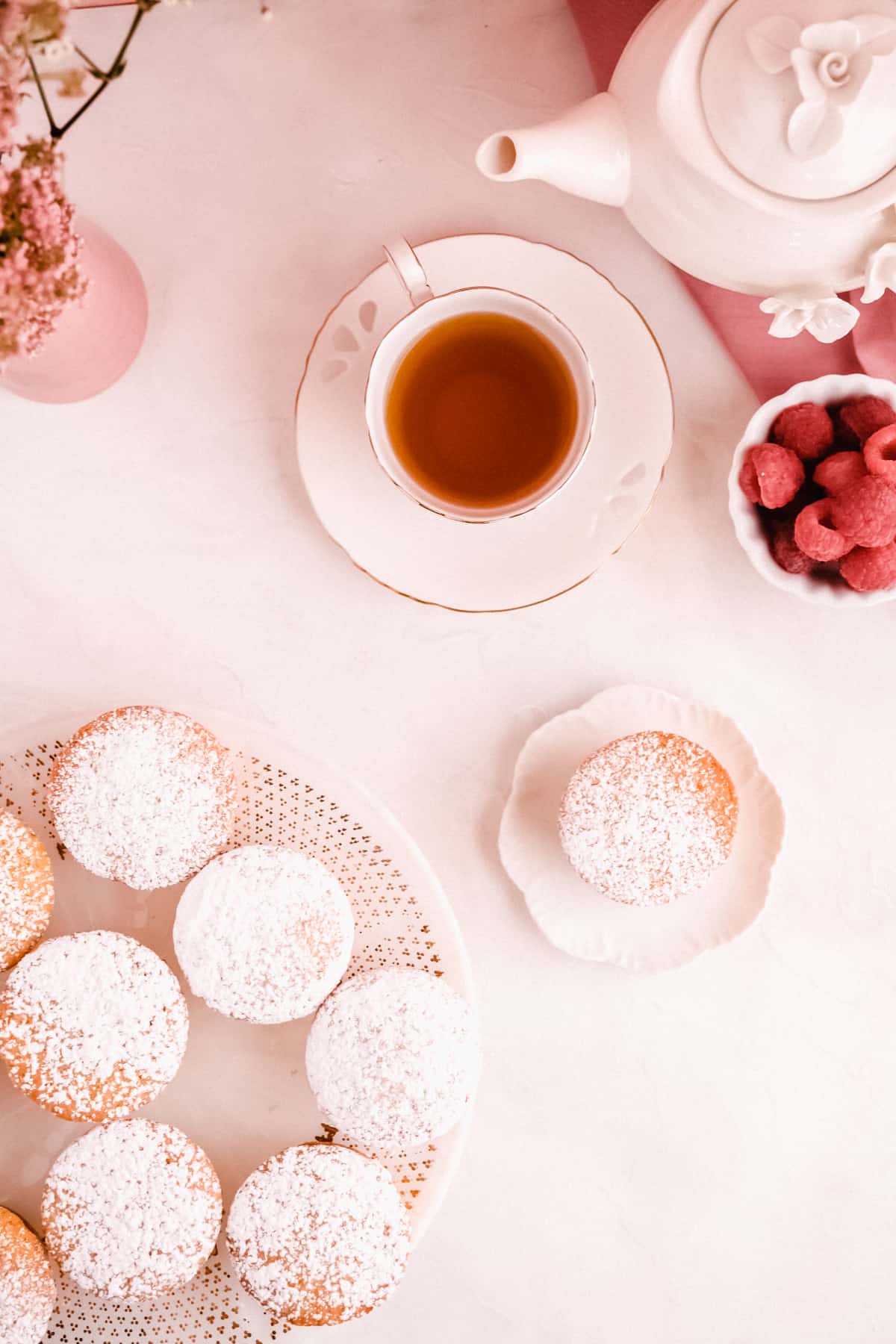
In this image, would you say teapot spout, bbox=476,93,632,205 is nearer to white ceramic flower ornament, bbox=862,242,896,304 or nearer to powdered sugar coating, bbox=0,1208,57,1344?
white ceramic flower ornament, bbox=862,242,896,304

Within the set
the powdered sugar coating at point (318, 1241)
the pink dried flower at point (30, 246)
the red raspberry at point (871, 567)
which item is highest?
the pink dried flower at point (30, 246)

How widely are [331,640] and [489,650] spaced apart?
0.18 m

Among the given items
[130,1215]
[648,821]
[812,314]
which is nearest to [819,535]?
[812,314]

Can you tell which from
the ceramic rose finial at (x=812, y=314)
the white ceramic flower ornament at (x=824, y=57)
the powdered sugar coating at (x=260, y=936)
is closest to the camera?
the white ceramic flower ornament at (x=824, y=57)

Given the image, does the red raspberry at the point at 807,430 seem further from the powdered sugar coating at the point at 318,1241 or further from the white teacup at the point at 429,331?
the powdered sugar coating at the point at 318,1241

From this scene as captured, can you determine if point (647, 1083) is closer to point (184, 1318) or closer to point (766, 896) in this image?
point (766, 896)

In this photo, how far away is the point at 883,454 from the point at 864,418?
0.06 metres

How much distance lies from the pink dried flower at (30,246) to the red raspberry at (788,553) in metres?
0.72

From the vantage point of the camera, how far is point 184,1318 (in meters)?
1.09

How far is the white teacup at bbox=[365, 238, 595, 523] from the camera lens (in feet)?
3.43

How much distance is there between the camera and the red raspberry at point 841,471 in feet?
3.46

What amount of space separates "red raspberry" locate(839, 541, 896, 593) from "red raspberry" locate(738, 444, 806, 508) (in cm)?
9

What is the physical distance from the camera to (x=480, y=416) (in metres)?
1.14

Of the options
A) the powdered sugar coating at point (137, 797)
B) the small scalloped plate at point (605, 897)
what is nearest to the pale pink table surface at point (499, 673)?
the small scalloped plate at point (605, 897)
